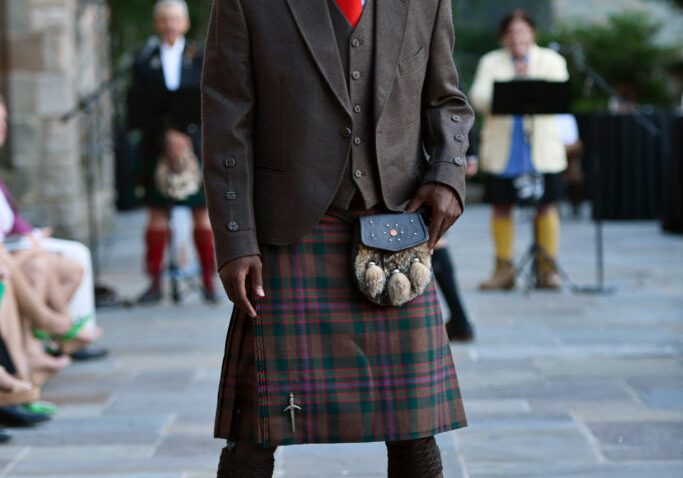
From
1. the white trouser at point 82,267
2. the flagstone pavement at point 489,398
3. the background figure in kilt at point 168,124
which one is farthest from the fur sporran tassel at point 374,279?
the background figure in kilt at point 168,124

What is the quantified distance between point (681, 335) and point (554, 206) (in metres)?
2.07

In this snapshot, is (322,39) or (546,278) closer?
(322,39)

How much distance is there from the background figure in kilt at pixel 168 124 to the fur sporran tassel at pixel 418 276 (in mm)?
5032

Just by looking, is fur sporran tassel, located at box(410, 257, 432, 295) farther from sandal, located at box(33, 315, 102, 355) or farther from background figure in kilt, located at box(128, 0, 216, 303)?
background figure in kilt, located at box(128, 0, 216, 303)

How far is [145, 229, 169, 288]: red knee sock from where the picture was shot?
27.1ft

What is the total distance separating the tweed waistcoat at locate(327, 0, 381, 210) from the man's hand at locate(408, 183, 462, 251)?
0.10 m

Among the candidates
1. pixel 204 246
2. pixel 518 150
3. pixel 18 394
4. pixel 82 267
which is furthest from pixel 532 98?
pixel 18 394

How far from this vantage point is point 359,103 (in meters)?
2.83

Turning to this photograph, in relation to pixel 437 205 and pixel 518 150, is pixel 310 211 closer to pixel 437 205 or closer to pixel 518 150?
pixel 437 205

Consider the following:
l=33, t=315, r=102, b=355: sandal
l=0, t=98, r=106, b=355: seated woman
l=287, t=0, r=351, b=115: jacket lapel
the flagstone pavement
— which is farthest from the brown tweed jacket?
l=33, t=315, r=102, b=355: sandal

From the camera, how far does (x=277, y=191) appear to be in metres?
2.82

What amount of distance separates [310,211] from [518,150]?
5942 millimetres

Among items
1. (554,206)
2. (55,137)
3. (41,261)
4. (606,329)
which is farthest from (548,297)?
(55,137)

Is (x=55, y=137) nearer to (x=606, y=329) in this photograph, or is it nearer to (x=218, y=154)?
(x=606, y=329)
